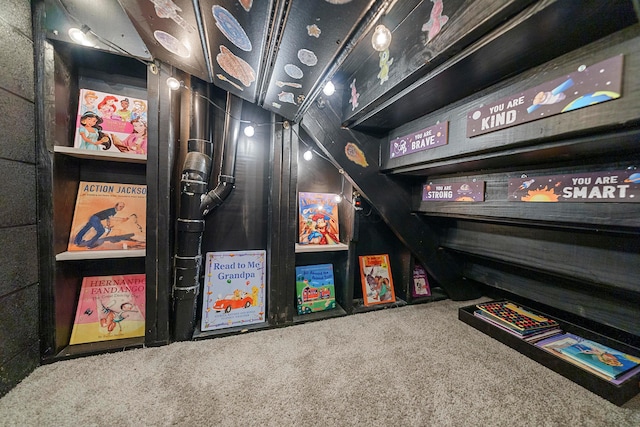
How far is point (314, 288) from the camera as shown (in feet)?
5.26

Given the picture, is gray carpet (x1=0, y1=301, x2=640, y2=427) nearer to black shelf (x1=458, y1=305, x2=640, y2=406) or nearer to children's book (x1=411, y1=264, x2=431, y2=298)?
black shelf (x1=458, y1=305, x2=640, y2=406)

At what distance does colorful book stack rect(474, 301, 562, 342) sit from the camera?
1181 millimetres

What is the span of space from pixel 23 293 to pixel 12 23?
1.11 m

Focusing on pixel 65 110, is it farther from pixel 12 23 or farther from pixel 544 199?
pixel 544 199

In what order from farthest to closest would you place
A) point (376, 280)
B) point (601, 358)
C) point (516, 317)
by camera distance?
point (376, 280), point (516, 317), point (601, 358)

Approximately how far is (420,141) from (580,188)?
71 centimetres

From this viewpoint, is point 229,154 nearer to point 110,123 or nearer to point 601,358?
point 110,123

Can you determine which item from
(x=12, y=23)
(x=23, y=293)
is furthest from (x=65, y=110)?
(x=23, y=293)

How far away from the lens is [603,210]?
0.88 metres

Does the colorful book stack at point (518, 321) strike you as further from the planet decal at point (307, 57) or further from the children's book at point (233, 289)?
the planet decal at point (307, 57)

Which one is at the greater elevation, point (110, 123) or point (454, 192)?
point (110, 123)

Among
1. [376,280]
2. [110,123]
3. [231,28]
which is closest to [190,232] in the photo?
[110,123]

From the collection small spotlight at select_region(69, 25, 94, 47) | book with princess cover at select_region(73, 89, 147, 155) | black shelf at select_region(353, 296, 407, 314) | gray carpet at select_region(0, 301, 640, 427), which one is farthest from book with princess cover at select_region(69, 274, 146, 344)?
black shelf at select_region(353, 296, 407, 314)

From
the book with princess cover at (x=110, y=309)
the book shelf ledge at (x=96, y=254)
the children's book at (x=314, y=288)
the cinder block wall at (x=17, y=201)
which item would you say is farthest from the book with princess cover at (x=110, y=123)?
the children's book at (x=314, y=288)
